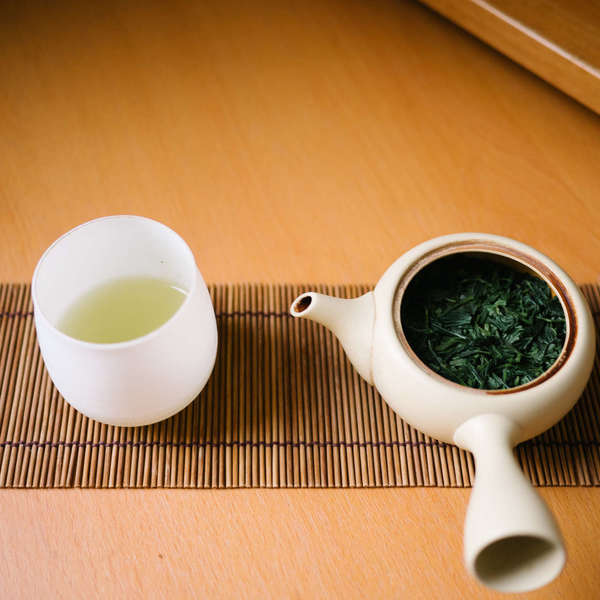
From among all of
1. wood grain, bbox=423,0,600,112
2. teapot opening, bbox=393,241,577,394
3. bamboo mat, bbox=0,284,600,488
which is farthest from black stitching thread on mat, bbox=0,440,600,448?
wood grain, bbox=423,0,600,112

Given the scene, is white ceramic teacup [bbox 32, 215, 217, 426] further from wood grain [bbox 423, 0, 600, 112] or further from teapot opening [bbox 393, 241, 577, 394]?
wood grain [bbox 423, 0, 600, 112]

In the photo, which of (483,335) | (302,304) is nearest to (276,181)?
(302,304)

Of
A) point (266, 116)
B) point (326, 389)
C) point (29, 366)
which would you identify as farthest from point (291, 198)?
point (29, 366)

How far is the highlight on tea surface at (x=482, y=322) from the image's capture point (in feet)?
2.22

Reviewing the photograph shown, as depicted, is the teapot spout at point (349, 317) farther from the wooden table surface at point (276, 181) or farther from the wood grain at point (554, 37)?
the wood grain at point (554, 37)

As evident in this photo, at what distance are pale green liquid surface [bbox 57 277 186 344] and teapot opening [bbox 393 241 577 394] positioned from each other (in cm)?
24

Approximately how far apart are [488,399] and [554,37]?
59cm

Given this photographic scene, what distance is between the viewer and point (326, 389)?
783 millimetres

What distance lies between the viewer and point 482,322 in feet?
2.32

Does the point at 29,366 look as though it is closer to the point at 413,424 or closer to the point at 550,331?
the point at 413,424

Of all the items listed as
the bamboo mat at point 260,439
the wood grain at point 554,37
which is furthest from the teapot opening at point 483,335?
the wood grain at point 554,37

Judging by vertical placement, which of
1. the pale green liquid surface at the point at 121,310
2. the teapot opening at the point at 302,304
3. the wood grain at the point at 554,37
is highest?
the wood grain at the point at 554,37

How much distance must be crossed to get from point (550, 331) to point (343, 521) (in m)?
0.29

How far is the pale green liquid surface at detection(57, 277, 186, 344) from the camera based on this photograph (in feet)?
2.28
